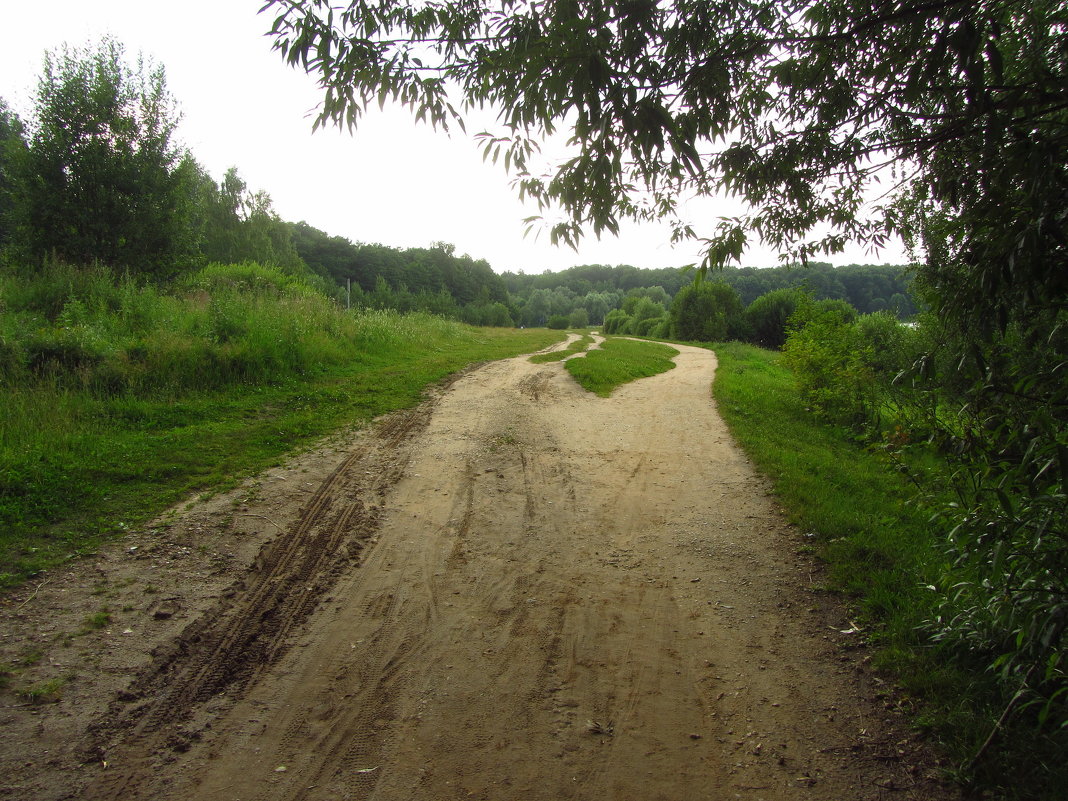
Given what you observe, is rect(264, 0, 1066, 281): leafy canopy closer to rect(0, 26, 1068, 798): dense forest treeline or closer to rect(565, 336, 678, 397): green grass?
rect(0, 26, 1068, 798): dense forest treeline

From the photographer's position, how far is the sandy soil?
2699mm

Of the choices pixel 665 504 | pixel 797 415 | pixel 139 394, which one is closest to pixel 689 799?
pixel 665 504

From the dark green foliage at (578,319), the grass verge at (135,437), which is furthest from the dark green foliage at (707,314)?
the dark green foliage at (578,319)

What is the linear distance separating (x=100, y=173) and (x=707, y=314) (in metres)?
49.2

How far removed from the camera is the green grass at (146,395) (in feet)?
16.8

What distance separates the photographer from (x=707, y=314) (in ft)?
181

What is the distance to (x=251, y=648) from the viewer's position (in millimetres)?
3537

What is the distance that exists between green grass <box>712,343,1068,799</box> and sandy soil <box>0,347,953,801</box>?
0.21m

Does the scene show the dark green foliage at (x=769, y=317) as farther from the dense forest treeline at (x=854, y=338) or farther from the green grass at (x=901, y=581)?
the green grass at (x=901, y=581)

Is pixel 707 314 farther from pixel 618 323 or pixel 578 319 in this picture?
pixel 578 319

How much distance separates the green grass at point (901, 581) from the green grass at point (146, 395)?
5.90 meters

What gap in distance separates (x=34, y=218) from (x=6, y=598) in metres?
16.3

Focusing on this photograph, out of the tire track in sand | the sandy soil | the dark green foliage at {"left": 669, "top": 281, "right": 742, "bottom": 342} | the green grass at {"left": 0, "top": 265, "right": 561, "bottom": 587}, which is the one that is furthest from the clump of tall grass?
the dark green foliage at {"left": 669, "top": 281, "right": 742, "bottom": 342}

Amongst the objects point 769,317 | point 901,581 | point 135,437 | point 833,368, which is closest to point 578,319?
point 769,317
